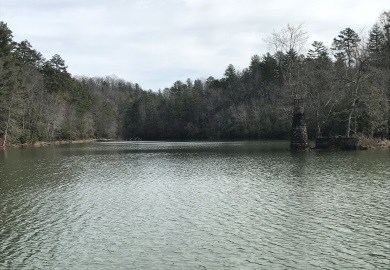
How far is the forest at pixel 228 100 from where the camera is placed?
51812mm

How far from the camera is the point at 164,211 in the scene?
1752cm

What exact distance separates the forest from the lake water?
26920 mm

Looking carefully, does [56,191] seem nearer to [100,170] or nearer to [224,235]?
[100,170]

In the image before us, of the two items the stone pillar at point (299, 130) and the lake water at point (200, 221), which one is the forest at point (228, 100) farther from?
the lake water at point (200, 221)

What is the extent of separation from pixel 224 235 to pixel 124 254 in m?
3.59

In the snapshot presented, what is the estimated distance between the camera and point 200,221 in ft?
51.2

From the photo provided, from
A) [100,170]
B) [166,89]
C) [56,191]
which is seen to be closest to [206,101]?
[166,89]

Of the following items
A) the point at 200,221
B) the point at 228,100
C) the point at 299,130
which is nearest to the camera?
the point at 200,221

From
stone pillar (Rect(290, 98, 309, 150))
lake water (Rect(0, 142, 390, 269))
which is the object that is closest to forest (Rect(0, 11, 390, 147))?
stone pillar (Rect(290, 98, 309, 150))

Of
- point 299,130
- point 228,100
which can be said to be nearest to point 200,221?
point 299,130

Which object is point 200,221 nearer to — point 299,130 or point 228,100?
point 299,130

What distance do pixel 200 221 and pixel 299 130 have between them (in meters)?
34.7

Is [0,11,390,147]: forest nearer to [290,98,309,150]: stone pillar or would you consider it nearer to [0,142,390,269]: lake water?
[290,98,309,150]: stone pillar

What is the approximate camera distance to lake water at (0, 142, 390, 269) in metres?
11.4
